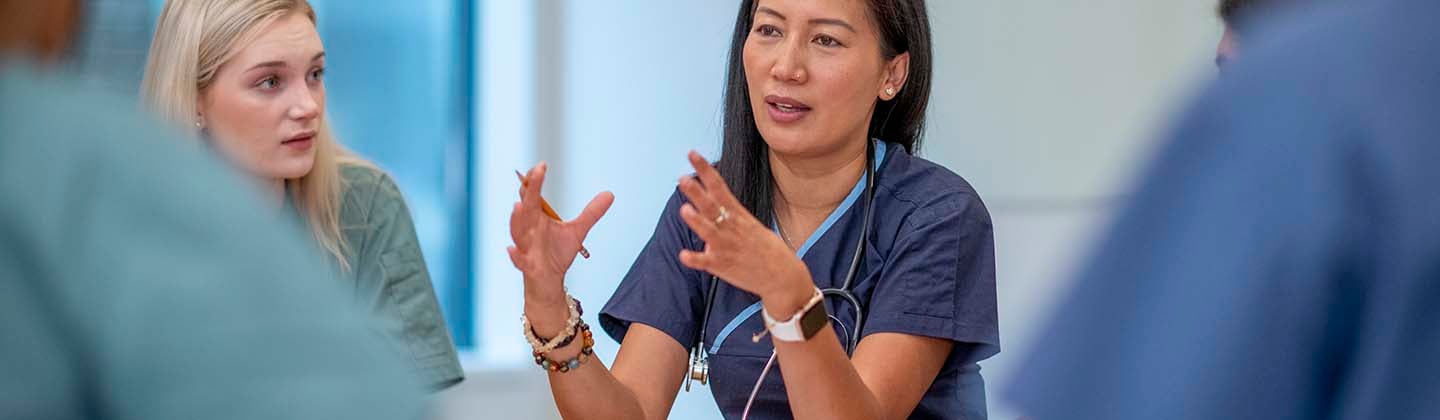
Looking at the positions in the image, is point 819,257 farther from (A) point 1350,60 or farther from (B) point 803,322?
(A) point 1350,60

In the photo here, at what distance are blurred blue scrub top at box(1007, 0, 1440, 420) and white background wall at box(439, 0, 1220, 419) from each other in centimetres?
241

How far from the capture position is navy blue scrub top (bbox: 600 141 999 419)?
1.85m

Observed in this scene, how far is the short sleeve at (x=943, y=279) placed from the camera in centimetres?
183

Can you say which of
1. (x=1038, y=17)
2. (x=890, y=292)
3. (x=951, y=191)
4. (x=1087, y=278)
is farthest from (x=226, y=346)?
(x=1038, y=17)

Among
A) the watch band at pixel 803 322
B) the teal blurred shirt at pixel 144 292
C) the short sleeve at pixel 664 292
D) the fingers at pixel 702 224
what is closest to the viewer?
the teal blurred shirt at pixel 144 292

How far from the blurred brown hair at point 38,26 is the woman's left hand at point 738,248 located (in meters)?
1.03

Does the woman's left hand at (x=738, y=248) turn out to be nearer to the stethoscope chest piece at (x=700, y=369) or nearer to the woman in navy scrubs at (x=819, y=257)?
the woman in navy scrubs at (x=819, y=257)

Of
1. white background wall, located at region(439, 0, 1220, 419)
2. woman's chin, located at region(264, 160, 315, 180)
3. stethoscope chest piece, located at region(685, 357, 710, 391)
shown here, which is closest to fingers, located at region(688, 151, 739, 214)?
stethoscope chest piece, located at region(685, 357, 710, 391)

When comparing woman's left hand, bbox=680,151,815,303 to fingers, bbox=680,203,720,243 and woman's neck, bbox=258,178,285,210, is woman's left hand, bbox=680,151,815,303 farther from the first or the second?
woman's neck, bbox=258,178,285,210

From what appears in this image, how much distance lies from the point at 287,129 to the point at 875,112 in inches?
34.5

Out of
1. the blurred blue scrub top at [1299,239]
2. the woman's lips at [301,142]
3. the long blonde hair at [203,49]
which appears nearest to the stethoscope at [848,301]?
the long blonde hair at [203,49]

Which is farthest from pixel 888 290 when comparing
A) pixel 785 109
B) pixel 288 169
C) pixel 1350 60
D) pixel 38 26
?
pixel 38 26

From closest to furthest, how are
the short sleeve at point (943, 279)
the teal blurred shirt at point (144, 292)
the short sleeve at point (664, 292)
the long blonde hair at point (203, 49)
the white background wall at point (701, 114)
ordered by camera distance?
the teal blurred shirt at point (144, 292), the short sleeve at point (943, 279), the short sleeve at point (664, 292), the long blonde hair at point (203, 49), the white background wall at point (701, 114)

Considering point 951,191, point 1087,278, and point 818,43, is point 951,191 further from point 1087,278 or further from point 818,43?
point 1087,278
